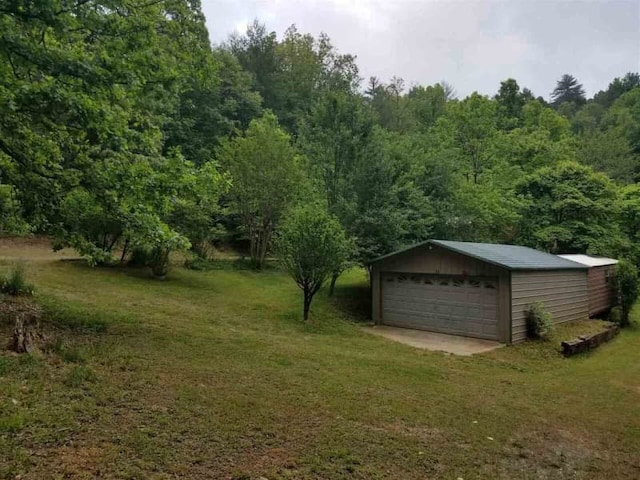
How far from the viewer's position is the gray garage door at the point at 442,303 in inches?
423

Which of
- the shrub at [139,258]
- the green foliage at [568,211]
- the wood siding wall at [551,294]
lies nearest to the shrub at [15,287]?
the shrub at [139,258]

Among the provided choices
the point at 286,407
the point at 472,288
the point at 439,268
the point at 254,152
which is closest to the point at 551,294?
the point at 472,288

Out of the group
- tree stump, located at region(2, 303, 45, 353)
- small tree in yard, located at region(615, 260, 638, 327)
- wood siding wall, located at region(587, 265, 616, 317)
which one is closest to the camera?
tree stump, located at region(2, 303, 45, 353)

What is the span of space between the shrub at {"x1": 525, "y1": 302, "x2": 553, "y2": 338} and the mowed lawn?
1.29 metres

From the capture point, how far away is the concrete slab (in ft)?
31.5

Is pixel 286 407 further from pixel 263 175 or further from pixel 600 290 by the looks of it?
pixel 263 175

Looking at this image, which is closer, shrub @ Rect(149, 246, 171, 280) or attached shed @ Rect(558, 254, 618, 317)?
attached shed @ Rect(558, 254, 618, 317)

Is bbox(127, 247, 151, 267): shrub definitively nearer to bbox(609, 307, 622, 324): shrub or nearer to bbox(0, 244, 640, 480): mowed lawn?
bbox(0, 244, 640, 480): mowed lawn

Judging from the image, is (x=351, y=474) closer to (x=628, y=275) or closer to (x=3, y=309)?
(x=3, y=309)

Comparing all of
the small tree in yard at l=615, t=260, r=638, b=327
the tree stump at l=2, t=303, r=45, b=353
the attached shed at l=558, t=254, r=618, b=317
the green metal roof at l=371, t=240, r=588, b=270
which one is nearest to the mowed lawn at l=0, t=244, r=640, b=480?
the tree stump at l=2, t=303, r=45, b=353

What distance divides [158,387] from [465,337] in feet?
27.8

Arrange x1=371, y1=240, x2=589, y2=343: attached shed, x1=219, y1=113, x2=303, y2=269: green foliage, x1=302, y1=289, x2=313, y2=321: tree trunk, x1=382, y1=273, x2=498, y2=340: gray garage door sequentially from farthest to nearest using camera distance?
1. x1=219, y1=113, x2=303, y2=269: green foliage
2. x1=302, y1=289, x2=313, y2=321: tree trunk
3. x1=382, y1=273, x2=498, y2=340: gray garage door
4. x1=371, y1=240, x2=589, y2=343: attached shed

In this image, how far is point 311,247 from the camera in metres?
10.8

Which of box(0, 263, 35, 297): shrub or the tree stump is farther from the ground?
box(0, 263, 35, 297): shrub
